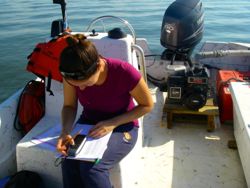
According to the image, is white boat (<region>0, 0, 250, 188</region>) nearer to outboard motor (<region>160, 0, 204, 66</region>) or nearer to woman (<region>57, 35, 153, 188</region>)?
woman (<region>57, 35, 153, 188</region>)

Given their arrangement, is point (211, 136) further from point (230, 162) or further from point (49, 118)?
point (49, 118)

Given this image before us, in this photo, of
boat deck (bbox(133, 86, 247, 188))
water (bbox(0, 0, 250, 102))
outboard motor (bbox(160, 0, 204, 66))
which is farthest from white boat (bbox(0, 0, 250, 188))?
water (bbox(0, 0, 250, 102))

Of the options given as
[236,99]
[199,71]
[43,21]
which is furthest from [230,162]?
[43,21]

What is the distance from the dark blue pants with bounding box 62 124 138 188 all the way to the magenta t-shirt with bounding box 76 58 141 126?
118 millimetres

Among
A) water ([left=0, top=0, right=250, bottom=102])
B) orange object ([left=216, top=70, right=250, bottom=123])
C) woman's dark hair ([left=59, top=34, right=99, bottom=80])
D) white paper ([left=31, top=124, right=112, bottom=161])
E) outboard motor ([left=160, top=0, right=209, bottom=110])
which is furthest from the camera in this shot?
water ([left=0, top=0, right=250, bottom=102])

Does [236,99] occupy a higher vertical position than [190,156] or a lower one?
higher

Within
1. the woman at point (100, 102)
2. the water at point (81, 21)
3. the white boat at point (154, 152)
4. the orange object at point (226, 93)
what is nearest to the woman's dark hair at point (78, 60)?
the woman at point (100, 102)

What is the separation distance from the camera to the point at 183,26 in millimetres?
3408

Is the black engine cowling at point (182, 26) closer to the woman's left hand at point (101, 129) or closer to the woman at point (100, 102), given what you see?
the woman at point (100, 102)

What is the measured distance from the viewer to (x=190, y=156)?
2.56 meters

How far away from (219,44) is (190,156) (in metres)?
1.80

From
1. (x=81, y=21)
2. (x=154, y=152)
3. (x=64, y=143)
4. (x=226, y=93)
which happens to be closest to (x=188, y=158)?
(x=154, y=152)

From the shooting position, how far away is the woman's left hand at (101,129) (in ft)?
5.89

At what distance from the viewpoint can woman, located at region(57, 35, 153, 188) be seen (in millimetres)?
1558
